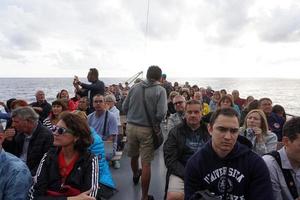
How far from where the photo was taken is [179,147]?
133 inches

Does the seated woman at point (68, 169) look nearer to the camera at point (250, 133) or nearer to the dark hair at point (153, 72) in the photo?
the dark hair at point (153, 72)

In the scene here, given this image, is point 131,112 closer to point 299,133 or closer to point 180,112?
point 180,112

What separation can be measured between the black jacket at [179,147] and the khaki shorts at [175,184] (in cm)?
6

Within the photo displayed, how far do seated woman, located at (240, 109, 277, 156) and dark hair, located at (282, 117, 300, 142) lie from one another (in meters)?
1.36

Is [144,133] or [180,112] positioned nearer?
[144,133]

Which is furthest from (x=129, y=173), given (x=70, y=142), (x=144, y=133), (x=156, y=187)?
(x=70, y=142)

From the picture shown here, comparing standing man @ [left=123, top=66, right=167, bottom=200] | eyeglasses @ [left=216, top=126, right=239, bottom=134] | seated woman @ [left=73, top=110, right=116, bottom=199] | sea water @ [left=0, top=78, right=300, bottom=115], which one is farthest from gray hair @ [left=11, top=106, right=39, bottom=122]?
sea water @ [left=0, top=78, right=300, bottom=115]

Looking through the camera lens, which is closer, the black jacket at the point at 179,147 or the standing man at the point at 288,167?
the standing man at the point at 288,167

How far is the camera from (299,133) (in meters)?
2.17

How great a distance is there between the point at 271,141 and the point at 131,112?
176 cm

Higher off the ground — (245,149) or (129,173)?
(245,149)

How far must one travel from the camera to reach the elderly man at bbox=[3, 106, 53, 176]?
10.4ft

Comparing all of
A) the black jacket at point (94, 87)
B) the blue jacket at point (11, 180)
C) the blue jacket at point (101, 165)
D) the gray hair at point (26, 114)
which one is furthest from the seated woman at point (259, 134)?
the black jacket at point (94, 87)

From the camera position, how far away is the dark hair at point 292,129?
2191 millimetres
